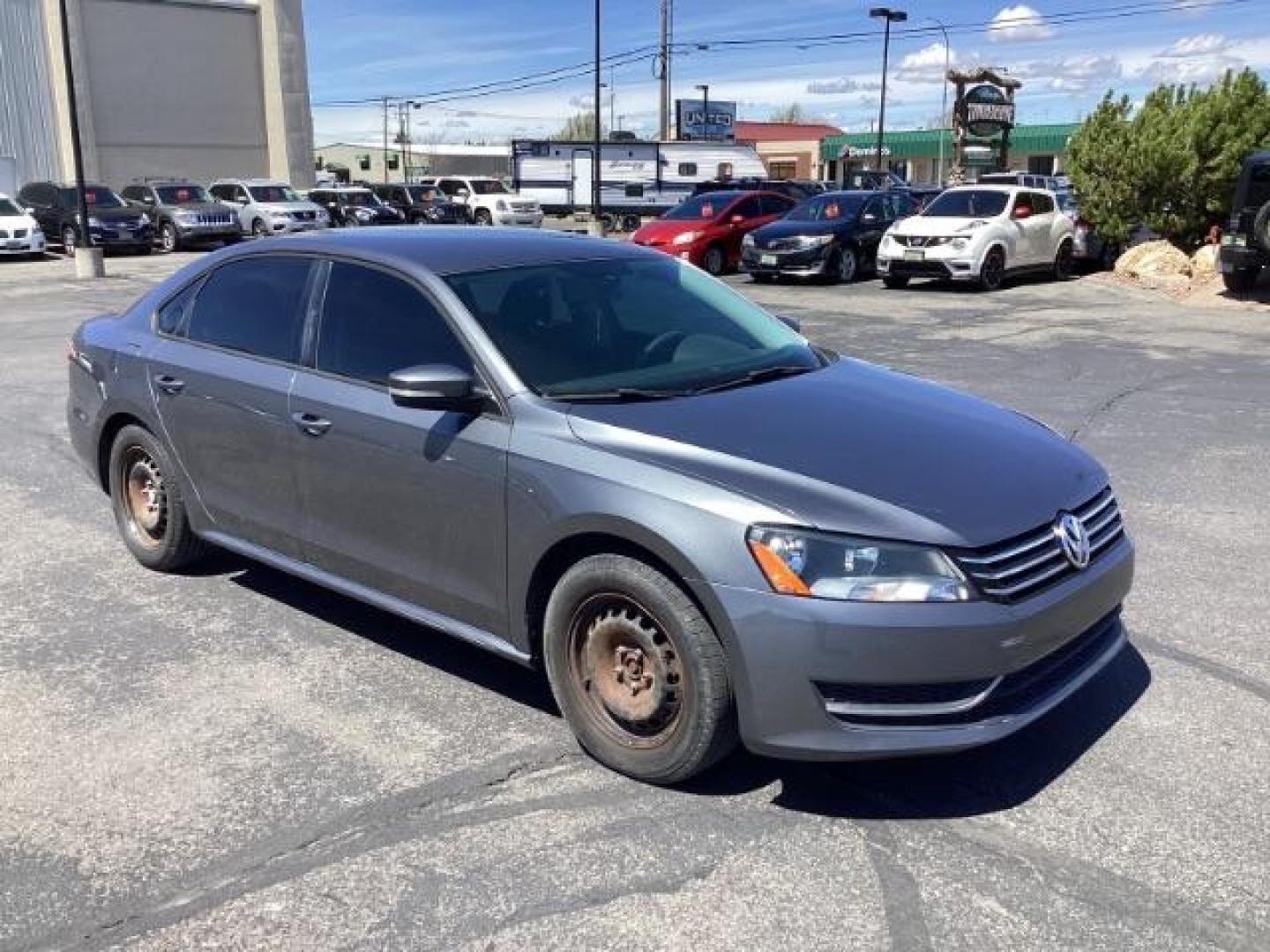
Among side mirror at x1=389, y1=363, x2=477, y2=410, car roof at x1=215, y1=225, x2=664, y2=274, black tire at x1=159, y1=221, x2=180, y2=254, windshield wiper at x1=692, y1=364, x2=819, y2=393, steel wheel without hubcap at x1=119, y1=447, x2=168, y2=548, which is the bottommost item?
black tire at x1=159, y1=221, x2=180, y2=254

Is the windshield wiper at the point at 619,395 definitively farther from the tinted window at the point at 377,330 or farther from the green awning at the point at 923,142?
the green awning at the point at 923,142

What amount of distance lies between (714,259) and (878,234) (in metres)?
3.11

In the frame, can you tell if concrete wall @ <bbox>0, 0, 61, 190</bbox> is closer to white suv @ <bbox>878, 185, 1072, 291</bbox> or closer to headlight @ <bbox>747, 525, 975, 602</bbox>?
white suv @ <bbox>878, 185, 1072, 291</bbox>

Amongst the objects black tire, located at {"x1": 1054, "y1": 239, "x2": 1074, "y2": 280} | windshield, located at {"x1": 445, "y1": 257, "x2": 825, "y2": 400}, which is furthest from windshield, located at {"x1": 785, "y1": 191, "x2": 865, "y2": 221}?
windshield, located at {"x1": 445, "y1": 257, "x2": 825, "y2": 400}

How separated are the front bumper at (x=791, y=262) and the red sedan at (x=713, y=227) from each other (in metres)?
1.39

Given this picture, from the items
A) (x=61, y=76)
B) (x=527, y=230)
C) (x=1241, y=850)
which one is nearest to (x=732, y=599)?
(x=1241, y=850)

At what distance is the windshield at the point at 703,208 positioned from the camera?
22.3m

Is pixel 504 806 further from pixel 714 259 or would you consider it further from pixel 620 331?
pixel 714 259

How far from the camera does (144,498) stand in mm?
5434

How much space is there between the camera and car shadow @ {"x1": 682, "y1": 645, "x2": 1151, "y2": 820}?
3.37 meters

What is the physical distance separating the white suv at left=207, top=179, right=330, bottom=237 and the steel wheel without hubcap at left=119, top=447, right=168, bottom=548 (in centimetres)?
2548

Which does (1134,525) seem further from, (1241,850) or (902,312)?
(902,312)

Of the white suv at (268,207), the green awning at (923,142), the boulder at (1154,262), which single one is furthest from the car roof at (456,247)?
the green awning at (923,142)

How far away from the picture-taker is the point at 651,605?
3.27 m
